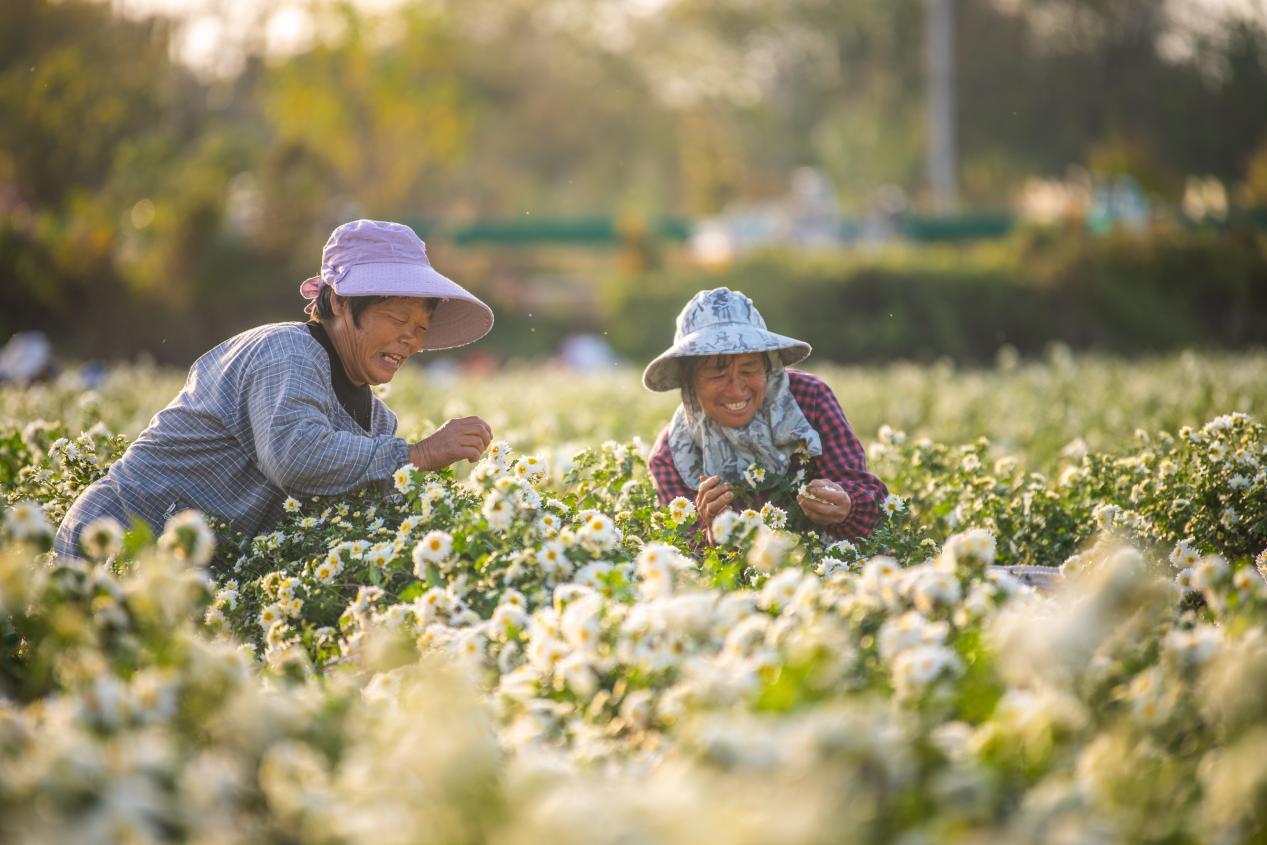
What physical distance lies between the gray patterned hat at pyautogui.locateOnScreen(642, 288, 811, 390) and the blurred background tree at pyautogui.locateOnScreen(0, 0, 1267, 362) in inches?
521

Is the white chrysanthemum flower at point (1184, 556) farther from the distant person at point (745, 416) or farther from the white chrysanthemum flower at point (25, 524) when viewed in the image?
the white chrysanthemum flower at point (25, 524)

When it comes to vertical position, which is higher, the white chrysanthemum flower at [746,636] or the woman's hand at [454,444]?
the woman's hand at [454,444]

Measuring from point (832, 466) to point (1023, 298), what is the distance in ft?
50.4

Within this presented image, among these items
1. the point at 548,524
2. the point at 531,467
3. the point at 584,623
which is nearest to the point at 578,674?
the point at 584,623

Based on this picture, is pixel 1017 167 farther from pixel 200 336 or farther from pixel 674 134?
pixel 200 336

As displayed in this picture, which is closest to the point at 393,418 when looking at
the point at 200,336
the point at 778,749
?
the point at 778,749

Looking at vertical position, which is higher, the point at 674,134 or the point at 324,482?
the point at 674,134

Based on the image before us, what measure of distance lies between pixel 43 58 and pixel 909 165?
28.5 metres

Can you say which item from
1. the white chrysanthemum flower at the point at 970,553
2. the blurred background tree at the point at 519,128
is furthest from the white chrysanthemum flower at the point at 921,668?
the blurred background tree at the point at 519,128

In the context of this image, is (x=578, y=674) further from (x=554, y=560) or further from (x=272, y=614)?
(x=272, y=614)

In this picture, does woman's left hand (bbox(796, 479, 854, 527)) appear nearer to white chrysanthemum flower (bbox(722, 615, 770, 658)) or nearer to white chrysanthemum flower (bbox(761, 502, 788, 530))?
white chrysanthemum flower (bbox(761, 502, 788, 530))

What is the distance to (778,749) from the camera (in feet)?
6.21

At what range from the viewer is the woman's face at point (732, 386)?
4.30 metres

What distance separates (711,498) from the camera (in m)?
3.97
